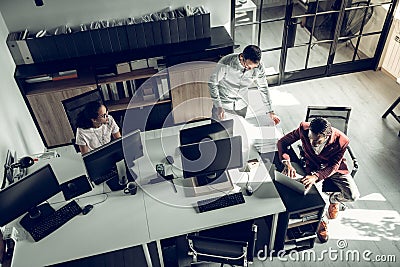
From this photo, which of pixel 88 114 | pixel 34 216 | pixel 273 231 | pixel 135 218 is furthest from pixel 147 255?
pixel 88 114

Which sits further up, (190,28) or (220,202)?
(190,28)

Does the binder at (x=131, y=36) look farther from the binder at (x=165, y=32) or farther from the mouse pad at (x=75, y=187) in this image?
the mouse pad at (x=75, y=187)

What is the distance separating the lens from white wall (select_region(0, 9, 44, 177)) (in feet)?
11.6

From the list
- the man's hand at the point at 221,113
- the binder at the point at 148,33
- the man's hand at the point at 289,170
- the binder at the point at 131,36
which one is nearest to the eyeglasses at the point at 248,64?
the man's hand at the point at 221,113

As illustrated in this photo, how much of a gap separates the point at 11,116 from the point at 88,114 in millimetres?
963

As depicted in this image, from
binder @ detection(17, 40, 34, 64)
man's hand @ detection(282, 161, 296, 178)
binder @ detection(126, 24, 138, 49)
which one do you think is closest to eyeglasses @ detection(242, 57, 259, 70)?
man's hand @ detection(282, 161, 296, 178)

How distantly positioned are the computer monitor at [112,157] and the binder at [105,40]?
1.42 m

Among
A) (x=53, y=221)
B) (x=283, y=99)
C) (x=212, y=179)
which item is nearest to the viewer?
(x=53, y=221)

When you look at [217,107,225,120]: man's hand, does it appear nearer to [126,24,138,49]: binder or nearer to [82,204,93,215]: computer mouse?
[126,24,138,49]: binder

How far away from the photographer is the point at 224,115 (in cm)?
386

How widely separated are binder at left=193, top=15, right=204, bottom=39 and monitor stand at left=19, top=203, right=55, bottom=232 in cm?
240

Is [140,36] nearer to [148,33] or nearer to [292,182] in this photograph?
[148,33]

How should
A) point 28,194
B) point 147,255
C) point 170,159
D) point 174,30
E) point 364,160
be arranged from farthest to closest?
point 364,160, point 174,30, point 170,159, point 147,255, point 28,194

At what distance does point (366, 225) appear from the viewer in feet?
12.1
